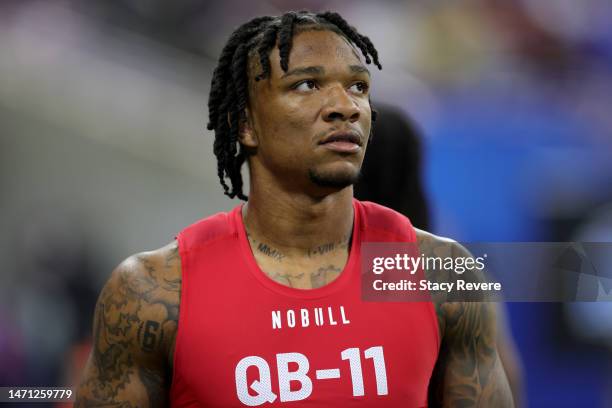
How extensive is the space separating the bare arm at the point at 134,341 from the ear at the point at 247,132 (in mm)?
464

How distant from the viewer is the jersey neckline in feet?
8.97

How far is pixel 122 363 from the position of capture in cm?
271

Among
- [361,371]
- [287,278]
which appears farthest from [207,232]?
[361,371]

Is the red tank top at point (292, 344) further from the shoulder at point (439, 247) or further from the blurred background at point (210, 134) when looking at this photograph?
the blurred background at point (210, 134)

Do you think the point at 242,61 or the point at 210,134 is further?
the point at 210,134

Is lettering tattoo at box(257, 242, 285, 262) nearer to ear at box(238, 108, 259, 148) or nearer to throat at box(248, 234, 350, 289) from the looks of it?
throat at box(248, 234, 350, 289)

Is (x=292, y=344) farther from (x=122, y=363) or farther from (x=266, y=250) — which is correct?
(x=122, y=363)

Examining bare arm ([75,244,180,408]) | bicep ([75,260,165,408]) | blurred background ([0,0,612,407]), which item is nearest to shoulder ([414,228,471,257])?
bare arm ([75,244,180,408])

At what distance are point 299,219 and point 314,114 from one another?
34 cm

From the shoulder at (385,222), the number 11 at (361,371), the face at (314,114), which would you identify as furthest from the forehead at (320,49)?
the number 11 at (361,371)

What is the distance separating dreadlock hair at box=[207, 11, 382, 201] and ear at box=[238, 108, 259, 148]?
14mm

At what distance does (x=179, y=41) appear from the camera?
16.5 feet

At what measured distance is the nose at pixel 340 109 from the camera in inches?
105

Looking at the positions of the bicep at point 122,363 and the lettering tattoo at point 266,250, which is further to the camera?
the lettering tattoo at point 266,250
